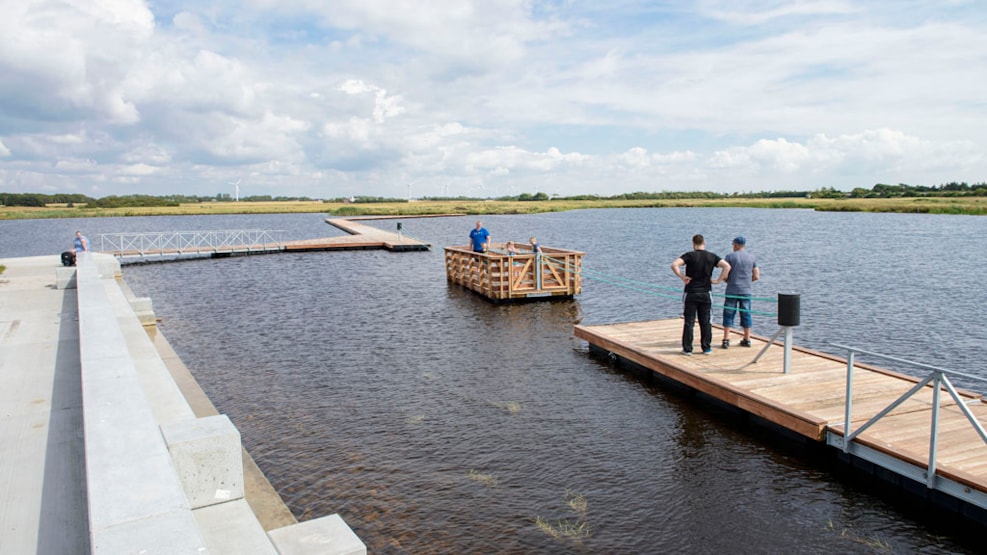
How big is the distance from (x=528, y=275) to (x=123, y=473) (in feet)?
55.8

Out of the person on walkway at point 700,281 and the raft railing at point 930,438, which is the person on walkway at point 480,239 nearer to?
the person on walkway at point 700,281

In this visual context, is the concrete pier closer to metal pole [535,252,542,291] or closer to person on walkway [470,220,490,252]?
metal pole [535,252,542,291]

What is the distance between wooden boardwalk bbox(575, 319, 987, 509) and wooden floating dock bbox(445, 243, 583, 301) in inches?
300

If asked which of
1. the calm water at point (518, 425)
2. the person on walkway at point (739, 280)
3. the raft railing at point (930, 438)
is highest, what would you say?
the person on walkway at point (739, 280)

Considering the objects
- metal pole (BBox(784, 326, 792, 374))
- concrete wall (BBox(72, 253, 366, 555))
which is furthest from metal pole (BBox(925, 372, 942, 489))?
concrete wall (BBox(72, 253, 366, 555))

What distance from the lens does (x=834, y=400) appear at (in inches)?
343

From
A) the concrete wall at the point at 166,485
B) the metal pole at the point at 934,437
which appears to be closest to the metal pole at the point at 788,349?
the metal pole at the point at 934,437

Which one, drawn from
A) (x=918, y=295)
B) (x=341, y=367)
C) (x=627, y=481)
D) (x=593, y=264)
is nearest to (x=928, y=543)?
(x=627, y=481)

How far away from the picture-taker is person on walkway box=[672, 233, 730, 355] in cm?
1083

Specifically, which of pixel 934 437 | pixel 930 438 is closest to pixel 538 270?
pixel 930 438

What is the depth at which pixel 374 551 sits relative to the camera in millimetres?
6293

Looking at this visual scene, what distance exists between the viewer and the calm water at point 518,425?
6695 millimetres

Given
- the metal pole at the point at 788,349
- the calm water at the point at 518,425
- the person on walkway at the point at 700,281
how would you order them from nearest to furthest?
the calm water at the point at 518,425, the metal pole at the point at 788,349, the person on walkway at the point at 700,281

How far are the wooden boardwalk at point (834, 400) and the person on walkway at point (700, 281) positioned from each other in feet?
1.69
